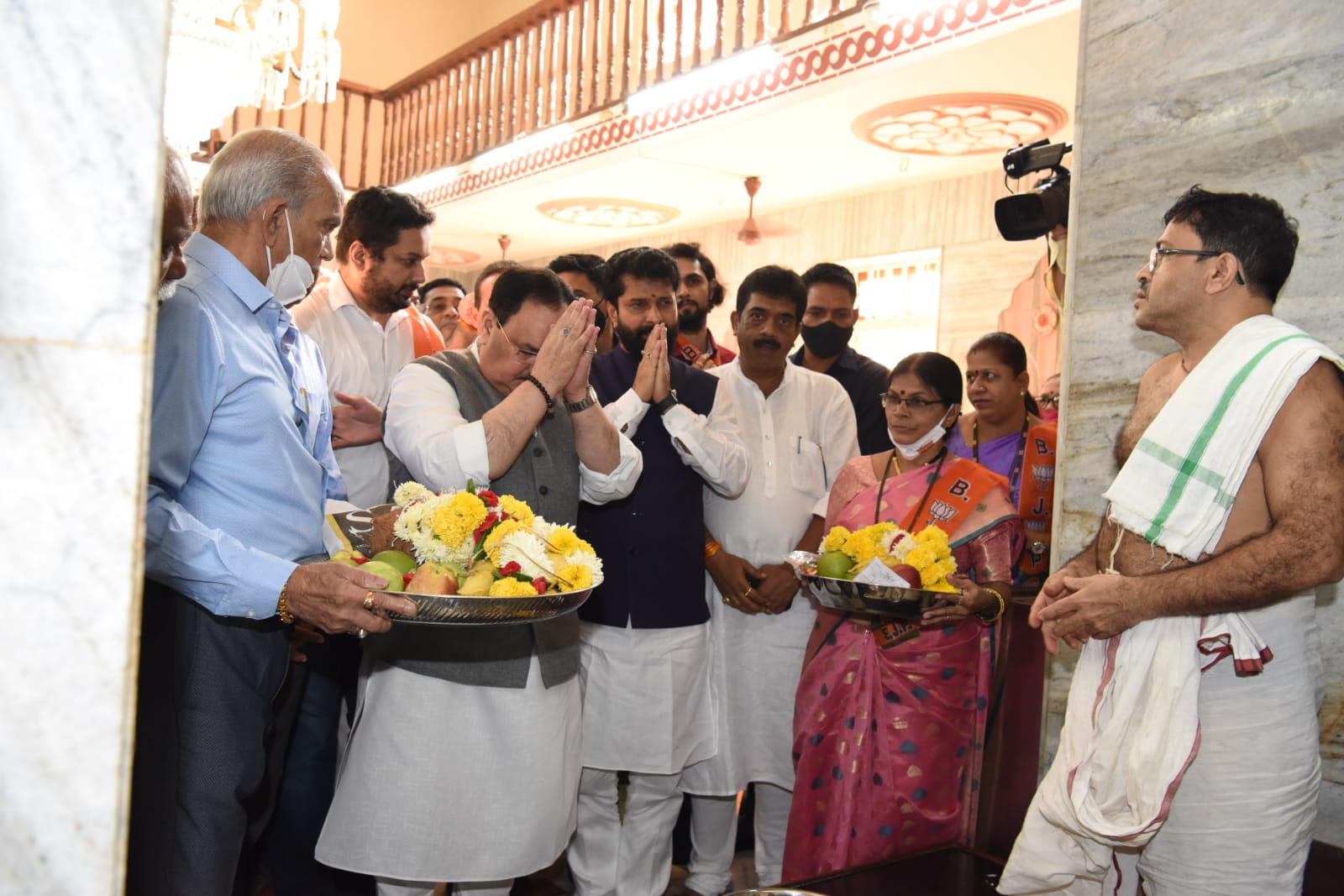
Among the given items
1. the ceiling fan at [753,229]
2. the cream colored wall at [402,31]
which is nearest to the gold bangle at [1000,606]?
the ceiling fan at [753,229]

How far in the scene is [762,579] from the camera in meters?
3.05

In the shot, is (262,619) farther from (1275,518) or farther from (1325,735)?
(1325,735)

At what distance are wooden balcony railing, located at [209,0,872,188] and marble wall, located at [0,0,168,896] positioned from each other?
587 cm

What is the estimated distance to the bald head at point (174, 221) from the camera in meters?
1.60

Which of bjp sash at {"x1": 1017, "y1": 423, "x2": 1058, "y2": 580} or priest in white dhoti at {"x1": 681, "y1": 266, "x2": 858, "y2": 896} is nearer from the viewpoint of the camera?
priest in white dhoti at {"x1": 681, "y1": 266, "x2": 858, "y2": 896}

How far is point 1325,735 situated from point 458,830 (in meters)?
1.92

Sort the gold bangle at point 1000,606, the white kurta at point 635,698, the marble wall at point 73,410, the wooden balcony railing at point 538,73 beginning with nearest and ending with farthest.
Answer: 1. the marble wall at point 73,410
2. the gold bangle at point 1000,606
3. the white kurta at point 635,698
4. the wooden balcony railing at point 538,73

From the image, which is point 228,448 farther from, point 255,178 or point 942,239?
point 942,239

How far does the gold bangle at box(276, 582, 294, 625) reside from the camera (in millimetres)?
1600

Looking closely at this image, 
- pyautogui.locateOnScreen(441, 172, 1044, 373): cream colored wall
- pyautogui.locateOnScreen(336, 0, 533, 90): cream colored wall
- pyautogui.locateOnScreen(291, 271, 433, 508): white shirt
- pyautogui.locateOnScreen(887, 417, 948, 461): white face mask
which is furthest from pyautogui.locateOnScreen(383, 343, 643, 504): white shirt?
pyautogui.locateOnScreen(336, 0, 533, 90): cream colored wall

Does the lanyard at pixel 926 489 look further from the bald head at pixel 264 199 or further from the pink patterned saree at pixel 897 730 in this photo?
the bald head at pixel 264 199

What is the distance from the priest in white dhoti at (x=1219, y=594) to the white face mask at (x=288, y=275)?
1.56 metres

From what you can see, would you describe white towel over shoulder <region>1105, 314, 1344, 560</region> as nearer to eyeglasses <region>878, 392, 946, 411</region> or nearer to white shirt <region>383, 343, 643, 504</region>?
eyeglasses <region>878, 392, 946, 411</region>

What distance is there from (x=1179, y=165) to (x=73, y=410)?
2.60m
